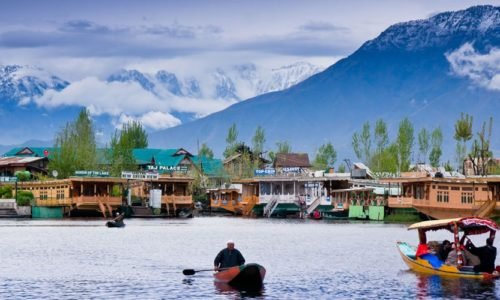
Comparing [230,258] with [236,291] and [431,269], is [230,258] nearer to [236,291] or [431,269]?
[236,291]

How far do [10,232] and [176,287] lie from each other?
155 ft

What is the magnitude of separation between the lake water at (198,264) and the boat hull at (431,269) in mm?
414

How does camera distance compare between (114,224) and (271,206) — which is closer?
(114,224)

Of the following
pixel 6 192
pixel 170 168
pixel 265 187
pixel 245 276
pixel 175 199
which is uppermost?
pixel 170 168

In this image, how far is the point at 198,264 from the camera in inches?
2437

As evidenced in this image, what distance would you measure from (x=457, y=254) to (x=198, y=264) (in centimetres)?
1648

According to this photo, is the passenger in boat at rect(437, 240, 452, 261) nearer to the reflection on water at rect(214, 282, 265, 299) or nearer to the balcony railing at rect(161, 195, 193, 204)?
the reflection on water at rect(214, 282, 265, 299)

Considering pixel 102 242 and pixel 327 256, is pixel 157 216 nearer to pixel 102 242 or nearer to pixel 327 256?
pixel 102 242

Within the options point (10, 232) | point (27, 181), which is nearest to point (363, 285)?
point (10, 232)

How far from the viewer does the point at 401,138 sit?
183 m

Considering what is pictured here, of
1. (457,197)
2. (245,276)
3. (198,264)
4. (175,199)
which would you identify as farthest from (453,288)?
(175,199)

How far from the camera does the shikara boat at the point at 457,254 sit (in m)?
50.6

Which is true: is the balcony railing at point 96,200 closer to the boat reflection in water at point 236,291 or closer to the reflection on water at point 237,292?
the boat reflection in water at point 236,291

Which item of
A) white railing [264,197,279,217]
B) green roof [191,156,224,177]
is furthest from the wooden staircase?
green roof [191,156,224,177]
